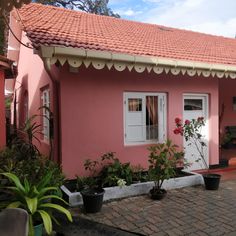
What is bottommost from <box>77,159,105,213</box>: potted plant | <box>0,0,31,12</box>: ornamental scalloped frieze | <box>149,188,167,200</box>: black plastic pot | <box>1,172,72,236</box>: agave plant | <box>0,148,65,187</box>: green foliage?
<box>149,188,167,200</box>: black plastic pot

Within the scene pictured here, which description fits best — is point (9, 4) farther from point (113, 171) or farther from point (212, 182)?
point (212, 182)

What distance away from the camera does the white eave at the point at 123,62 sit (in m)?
6.65

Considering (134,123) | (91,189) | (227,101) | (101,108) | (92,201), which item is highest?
(227,101)

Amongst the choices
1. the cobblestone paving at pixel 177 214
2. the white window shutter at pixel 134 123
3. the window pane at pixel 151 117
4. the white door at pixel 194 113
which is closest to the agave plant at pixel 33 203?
the cobblestone paving at pixel 177 214

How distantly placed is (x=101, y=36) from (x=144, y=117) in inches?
119

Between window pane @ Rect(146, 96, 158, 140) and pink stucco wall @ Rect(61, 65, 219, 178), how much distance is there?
1.31 feet

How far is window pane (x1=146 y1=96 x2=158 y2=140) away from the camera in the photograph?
9.52 meters

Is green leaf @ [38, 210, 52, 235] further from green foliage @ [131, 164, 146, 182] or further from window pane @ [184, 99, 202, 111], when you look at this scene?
window pane @ [184, 99, 202, 111]

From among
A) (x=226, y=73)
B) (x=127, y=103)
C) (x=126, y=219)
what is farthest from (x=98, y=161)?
(x=226, y=73)

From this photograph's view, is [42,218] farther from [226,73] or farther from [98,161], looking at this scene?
[226,73]

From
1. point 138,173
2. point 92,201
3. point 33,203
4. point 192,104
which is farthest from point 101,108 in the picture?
point 33,203

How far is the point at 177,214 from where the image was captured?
6422 mm

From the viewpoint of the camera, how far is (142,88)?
914 centimetres

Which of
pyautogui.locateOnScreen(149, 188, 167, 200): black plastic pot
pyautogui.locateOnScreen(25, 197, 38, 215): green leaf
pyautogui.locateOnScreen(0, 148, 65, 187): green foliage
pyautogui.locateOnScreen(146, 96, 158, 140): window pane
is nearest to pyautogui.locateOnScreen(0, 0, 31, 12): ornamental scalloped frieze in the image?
pyautogui.locateOnScreen(25, 197, 38, 215): green leaf
